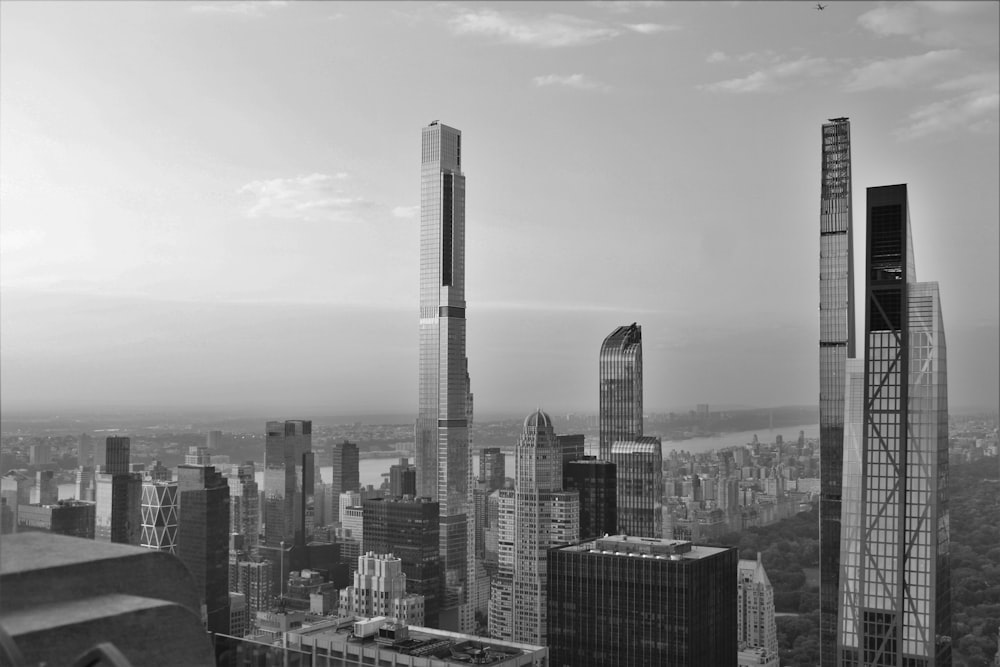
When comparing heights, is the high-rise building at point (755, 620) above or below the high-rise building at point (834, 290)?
below

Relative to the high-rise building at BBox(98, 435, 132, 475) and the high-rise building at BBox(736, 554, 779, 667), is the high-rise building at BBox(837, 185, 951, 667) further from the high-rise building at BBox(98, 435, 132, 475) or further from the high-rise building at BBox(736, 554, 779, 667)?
the high-rise building at BBox(98, 435, 132, 475)

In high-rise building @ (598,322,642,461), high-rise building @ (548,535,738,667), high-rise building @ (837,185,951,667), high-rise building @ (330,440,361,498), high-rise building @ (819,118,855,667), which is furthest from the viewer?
high-rise building @ (598,322,642,461)

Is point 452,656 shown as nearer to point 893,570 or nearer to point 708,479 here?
point 893,570

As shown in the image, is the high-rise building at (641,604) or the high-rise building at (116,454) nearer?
the high-rise building at (116,454)

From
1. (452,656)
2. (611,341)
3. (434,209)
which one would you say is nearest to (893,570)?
(452,656)

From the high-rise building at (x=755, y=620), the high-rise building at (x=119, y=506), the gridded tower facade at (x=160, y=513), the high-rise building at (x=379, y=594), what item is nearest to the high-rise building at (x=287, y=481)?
the high-rise building at (x=379, y=594)

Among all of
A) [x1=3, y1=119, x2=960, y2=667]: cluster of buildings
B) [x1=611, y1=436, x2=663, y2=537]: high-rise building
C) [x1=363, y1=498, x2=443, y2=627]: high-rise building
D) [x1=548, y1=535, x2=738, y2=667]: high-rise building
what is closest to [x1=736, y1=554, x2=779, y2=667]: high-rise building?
[x1=3, y1=119, x2=960, y2=667]: cluster of buildings

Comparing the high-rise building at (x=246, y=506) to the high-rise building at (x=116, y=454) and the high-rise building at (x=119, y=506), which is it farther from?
the high-rise building at (x=116, y=454)
